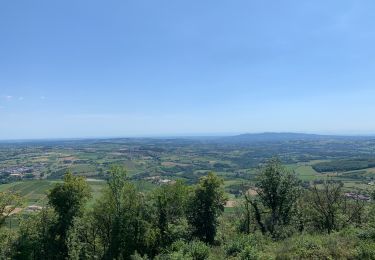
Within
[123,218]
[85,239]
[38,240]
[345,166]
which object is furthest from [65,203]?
[345,166]

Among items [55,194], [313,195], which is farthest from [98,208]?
[313,195]

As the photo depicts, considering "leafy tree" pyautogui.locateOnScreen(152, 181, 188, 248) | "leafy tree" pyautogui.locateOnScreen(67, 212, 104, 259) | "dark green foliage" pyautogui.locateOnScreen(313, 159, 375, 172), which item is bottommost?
"dark green foliage" pyautogui.locateOnScreen(313, 159, 375, 172)

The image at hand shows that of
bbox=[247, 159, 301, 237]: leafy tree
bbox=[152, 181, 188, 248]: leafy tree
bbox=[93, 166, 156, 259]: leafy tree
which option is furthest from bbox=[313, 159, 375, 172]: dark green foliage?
bbox=[93, 166, 156, 259]: leafy tree

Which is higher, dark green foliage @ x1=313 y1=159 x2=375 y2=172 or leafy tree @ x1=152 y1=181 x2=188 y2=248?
leafy tree @ x1=152 y1=181 x2=188 y2=248

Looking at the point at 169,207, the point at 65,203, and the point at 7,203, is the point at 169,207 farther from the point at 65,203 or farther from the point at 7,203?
the point at 7,203

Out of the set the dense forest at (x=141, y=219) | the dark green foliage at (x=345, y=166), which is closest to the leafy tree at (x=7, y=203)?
the dense forest at (x=141, y=219)

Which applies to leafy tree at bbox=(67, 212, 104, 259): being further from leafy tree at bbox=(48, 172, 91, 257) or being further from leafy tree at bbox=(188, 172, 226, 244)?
leafy tree at bbox=(188, 172, 226, 244)
